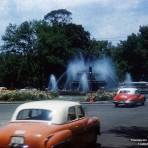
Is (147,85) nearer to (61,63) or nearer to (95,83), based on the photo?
(95,83)

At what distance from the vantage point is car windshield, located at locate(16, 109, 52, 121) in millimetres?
12673

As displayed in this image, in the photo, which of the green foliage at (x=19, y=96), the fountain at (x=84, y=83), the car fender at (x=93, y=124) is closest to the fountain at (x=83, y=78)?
the fountain at (x=84, y=83)

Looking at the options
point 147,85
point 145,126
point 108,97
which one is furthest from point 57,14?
point 145,126

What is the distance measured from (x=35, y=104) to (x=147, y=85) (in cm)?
6846

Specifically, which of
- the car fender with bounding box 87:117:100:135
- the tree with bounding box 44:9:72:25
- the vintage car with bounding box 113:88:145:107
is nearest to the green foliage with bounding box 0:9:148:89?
the tree with bounding box 44:9:72:25

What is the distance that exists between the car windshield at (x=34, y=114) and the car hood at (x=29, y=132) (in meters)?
0.41

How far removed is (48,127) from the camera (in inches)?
474

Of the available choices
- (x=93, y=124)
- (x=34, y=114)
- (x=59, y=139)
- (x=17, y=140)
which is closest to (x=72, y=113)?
(x=34, y=114)

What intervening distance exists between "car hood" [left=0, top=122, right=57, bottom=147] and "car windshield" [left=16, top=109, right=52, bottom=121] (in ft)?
1.35

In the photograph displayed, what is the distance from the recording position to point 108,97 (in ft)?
165

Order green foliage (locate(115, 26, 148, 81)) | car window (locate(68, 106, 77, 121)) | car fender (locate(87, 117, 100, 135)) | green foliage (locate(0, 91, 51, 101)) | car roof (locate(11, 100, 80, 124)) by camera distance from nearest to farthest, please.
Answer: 1. car roof (locate(11, 100, 80, 124))
2. car window (locate(68, 106, 77, 121))
3. car fender (locate(87, 117, 100, 135))
4. green foliage (locate(0, 91, 51, 101))
5. green foliage (locate(115, 26, 148, 81))

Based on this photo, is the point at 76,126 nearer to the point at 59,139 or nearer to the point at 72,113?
the point at 72,113

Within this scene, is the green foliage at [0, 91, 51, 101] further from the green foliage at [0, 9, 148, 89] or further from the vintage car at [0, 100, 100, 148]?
the green foliage at [0, 9, 148, 89]

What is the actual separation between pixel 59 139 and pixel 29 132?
2.36ft
